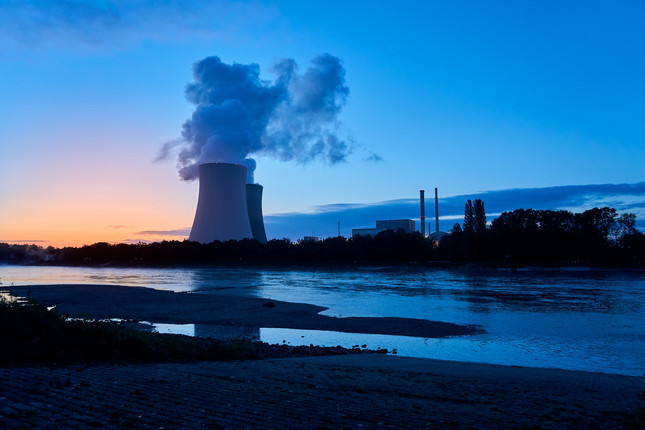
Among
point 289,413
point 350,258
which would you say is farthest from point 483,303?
point 350,258

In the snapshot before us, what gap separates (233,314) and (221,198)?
2979cm

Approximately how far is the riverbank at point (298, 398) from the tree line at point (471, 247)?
5402cm

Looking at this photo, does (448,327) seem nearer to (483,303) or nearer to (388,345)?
(388,345)

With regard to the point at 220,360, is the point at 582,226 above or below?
above

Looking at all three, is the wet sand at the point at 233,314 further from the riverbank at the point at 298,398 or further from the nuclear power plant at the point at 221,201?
the nuclear power plant at the point at 221,201

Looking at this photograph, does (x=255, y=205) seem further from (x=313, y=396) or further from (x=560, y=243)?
(x=313, y=396)

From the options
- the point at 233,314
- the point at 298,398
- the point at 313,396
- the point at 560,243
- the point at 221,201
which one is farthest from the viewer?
the point at 560,243

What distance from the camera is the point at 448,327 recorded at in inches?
490

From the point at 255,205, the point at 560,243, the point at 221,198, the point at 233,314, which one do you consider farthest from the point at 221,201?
the point at 560,243

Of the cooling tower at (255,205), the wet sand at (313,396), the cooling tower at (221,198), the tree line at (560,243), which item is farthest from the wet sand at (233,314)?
the tree line at (560,243)

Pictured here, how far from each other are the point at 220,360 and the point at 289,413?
10.8 feet

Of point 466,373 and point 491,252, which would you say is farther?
point 491,252

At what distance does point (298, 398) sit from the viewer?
4.20 m

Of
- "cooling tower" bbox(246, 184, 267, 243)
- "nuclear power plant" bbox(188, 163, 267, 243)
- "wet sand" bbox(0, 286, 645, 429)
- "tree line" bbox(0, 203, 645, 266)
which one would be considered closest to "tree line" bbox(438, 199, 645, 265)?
"tree line" bbox(0, 203, 645, 266)
